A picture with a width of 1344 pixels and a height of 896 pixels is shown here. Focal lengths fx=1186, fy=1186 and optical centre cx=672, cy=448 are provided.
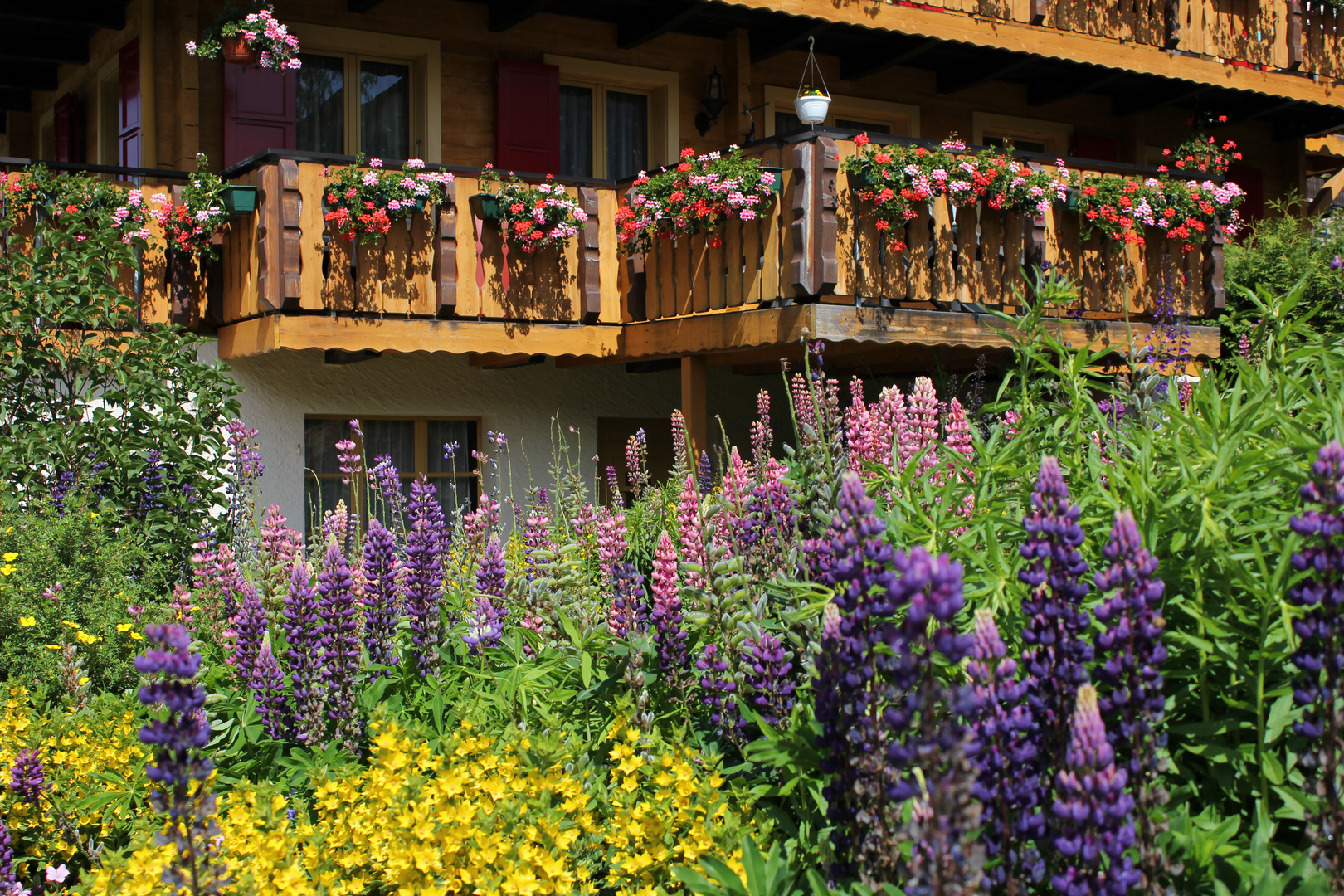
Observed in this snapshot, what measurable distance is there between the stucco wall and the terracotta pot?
230cm

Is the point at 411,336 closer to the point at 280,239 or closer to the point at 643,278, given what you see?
the point at 280,239

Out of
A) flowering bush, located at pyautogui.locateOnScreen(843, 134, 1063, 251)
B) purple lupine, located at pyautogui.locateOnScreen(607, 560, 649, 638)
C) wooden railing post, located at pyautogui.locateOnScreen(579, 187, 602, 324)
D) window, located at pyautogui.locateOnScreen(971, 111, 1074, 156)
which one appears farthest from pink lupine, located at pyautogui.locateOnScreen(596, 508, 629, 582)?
window, located at pyautogui.locateOnScreen(971, 111, 1074, 156)

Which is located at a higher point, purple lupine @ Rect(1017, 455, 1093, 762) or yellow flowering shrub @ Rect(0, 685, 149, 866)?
purple lupine @ Rect(1017, 455, 1093, 762)

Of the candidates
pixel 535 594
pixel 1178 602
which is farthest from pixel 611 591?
pixel 1178 602

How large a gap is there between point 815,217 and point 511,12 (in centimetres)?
419

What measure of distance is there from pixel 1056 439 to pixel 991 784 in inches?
54.6

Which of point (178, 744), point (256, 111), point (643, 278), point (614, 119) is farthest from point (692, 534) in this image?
point (614, 119)

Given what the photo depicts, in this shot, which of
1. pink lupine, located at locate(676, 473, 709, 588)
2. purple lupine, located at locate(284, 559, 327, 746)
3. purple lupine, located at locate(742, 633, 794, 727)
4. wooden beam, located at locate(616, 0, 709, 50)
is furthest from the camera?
wooden beam, located at locate(616, 0, 709, 50)

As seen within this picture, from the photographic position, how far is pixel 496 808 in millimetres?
2621

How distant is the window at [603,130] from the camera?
11797 millimetres

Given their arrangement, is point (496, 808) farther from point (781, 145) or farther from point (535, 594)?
point (781, 145)

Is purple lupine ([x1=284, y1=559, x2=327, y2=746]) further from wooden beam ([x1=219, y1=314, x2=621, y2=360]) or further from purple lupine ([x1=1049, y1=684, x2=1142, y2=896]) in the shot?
wooden beam ([x1=219, y1=314, x2=621, y2=360])

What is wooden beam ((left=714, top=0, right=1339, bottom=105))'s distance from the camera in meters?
10.6

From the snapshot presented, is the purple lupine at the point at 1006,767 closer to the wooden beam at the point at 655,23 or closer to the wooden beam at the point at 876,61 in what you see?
the wooden beam at the point at 655,23
